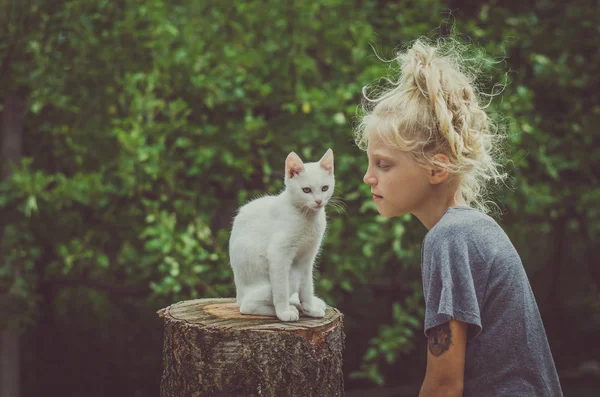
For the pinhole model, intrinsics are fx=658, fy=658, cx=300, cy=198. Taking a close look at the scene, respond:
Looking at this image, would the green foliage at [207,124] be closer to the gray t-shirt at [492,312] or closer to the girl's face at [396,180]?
the girl's face at [396,180]

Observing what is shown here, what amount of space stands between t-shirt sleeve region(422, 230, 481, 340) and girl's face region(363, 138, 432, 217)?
8.3 inches

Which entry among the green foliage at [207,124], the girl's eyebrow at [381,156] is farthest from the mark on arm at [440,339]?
the green foliage at [207,124]

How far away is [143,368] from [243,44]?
8.84 feet

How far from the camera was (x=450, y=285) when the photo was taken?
1.90 meters

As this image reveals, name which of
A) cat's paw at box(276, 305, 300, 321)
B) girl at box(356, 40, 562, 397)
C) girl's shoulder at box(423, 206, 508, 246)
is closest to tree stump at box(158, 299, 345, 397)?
cat's paw at box(276, 305, 300, 321)

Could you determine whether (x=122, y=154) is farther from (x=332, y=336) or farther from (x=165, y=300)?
(x=332, y=336)

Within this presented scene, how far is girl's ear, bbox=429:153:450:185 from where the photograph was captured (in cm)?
211

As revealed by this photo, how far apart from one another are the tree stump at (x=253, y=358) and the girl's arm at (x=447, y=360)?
0.48 metres

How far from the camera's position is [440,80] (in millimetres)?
2166

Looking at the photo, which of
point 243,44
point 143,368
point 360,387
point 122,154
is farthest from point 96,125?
point 360,387

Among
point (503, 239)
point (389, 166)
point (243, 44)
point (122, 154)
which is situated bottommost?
point (503, 239)

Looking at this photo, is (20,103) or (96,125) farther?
(20,103)

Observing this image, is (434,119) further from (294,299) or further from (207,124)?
(207,124)

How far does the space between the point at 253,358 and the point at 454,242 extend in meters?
0.79
